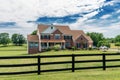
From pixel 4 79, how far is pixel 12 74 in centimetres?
111

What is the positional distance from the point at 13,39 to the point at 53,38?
292 ft

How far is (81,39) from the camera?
75375mm

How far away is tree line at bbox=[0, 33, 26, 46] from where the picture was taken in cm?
14888

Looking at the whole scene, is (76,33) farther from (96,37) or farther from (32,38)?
(96,37)

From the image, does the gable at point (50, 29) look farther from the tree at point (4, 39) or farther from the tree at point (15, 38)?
the tree at point (4, 39)

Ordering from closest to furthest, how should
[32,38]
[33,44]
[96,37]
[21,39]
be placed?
[33,44], [32,38], [96,37], [21,39]

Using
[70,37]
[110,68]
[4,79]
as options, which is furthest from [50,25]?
[4,79]

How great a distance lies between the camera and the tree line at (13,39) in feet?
488

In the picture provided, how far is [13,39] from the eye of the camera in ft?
502

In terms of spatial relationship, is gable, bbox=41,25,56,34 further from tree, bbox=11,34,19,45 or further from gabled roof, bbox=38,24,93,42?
tree, bbox=11,34,19,45

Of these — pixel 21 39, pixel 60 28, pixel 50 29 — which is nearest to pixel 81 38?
pixel 60 28

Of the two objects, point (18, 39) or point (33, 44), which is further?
point (18, 39)

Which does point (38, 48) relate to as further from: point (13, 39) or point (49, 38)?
point (13, 39)

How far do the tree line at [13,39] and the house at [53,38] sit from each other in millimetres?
78749
